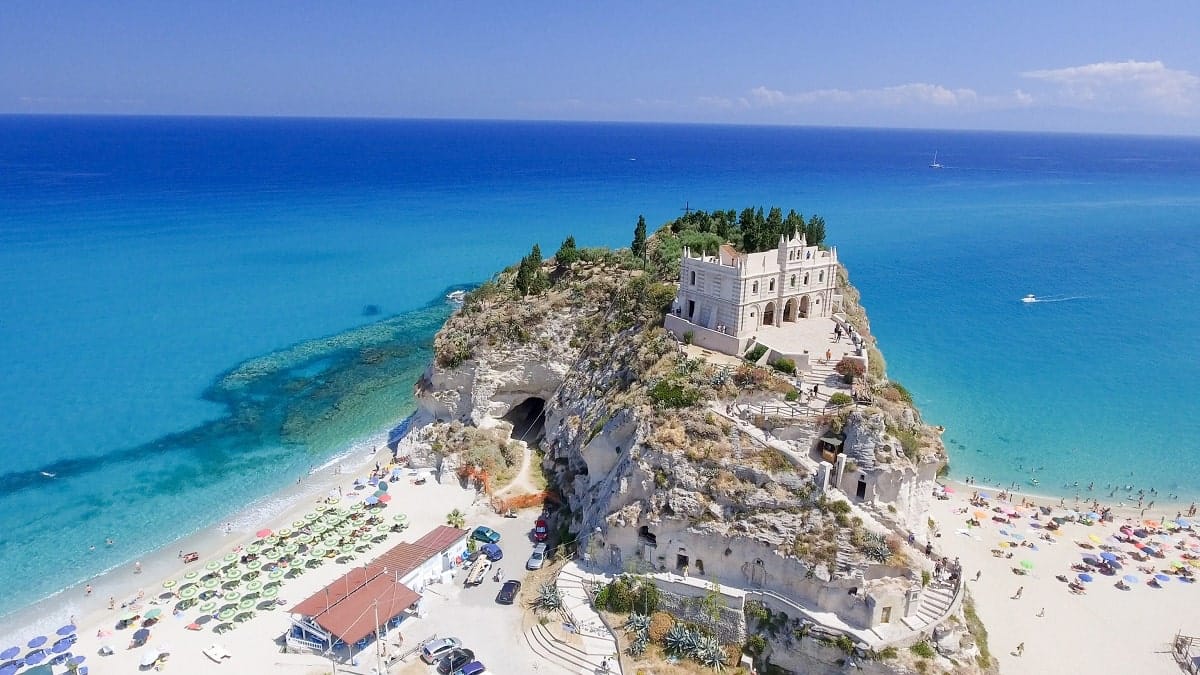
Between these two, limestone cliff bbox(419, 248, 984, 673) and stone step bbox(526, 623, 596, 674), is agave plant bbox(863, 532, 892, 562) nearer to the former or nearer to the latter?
limestone cliff bbox(419, 248, 984, 673)

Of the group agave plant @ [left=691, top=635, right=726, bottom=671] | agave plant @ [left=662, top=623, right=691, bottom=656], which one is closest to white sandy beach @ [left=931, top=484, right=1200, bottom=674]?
agave plant @ [left=691, top=635, right=726, bottom=671]

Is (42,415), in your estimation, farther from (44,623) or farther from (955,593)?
(955,593)

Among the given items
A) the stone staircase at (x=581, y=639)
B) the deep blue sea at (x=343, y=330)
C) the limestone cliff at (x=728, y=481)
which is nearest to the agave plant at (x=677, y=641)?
the stone staircase at (x=581, y=639)

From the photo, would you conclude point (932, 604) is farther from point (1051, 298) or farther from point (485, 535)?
point (1051, 298)

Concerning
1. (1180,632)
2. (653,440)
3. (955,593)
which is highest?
(653,440)

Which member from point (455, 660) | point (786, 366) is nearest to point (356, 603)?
point (455, 660)

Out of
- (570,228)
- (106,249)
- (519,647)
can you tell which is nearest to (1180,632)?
(519,647)
